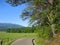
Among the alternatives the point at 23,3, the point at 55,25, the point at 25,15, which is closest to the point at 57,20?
the point at 55,25

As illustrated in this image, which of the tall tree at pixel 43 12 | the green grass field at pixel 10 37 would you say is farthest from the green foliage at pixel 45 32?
the green grass field at pixel 10 37

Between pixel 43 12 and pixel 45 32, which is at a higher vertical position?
pixel 43 12

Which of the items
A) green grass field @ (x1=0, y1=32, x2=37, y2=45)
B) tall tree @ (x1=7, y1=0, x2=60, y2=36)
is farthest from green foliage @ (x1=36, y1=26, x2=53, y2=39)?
green grass field @ (x1=0, y1=32, x2=37, y2=45)

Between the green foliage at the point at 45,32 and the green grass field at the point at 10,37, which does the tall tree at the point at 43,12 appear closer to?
the green foliage at the point at 45,32

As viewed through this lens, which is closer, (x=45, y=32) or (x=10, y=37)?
(x=45, y=32)

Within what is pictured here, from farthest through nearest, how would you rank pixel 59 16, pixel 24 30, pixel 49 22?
pixel 24 30 < pixel 49 22 < pixel 59 16

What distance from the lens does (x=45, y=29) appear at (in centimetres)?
2717

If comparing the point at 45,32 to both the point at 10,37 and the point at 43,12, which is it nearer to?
the point at 43,12

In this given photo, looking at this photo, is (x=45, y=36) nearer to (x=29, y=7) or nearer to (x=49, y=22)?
(x=49, y=22)

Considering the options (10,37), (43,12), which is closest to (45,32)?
(43,12)

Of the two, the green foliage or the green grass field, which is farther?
the green grass field

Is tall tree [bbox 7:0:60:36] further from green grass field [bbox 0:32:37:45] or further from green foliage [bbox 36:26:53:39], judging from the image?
green grass field [bbox 0:32:37:45]

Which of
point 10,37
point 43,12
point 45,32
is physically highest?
point 43,12

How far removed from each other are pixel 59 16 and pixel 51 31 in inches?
159
